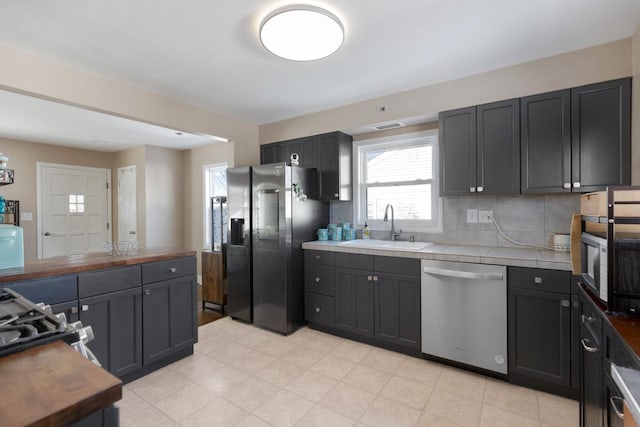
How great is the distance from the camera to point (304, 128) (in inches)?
152

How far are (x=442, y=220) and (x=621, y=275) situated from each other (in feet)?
6.29

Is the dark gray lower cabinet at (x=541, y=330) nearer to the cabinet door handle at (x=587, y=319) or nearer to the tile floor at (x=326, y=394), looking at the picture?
the tile floor at (x=326, y=394)

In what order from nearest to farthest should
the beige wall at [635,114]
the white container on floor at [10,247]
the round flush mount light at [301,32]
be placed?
the round flush mount light at [301,32], the white container on floor at [10,247], the beige wall at [635,114]

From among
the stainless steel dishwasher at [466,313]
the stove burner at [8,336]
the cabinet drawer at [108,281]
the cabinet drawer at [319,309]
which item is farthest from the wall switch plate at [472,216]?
the stove burner at [8,336]

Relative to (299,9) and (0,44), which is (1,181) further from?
(299,9)

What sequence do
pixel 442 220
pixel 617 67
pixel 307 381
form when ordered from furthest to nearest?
pixel 442 220 → pixel 307 381 → pixel 617 67

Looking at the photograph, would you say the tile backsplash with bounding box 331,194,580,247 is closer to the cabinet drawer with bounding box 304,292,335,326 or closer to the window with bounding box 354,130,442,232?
the window with bounding box 354,130,442,232

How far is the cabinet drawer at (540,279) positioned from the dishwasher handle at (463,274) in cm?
9

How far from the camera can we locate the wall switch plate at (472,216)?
2982mm

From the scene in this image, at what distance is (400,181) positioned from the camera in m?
3.48

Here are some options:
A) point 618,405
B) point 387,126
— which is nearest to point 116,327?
point 618,405

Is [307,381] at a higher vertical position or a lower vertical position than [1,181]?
lower

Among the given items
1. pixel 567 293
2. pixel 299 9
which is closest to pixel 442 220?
pixel 567 293

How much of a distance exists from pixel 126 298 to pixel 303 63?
7.67 feet
